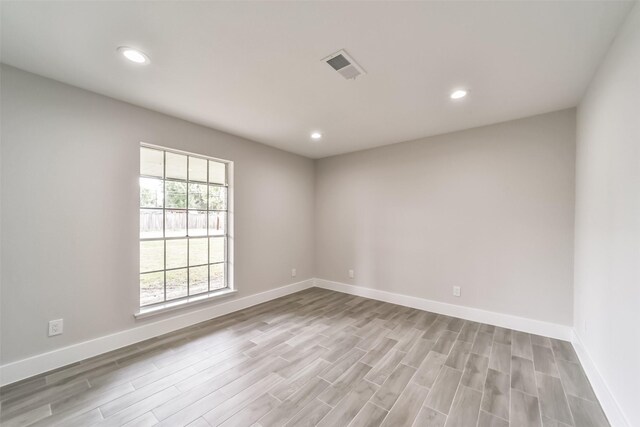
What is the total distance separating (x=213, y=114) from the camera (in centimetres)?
Result: 279

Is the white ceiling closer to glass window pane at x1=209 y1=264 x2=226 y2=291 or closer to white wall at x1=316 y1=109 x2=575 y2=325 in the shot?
white wall at x1=316 y1=109 x2=575 y2=325

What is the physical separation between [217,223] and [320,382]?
2447mm

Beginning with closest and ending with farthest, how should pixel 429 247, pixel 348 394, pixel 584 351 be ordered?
pixel 348 394 < pixel 584 351 < pixel 429 247

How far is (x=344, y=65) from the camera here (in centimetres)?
188

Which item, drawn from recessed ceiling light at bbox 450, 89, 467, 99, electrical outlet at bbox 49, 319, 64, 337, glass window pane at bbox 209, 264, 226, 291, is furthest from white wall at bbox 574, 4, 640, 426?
electrical outlet at bbox 49, 319, 64, 337

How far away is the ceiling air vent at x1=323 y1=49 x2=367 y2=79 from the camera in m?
1.78

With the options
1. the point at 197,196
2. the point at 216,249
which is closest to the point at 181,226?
the point at 197,196

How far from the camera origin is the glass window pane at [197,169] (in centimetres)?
315

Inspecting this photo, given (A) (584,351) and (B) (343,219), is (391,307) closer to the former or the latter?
(B) (343,219)

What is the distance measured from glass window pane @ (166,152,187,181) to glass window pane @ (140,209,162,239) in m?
0.48

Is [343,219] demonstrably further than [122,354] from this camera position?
Yes

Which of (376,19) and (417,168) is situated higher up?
(376,19)

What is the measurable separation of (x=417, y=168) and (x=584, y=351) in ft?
8.49

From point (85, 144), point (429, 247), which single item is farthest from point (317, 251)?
point (85, 144)
